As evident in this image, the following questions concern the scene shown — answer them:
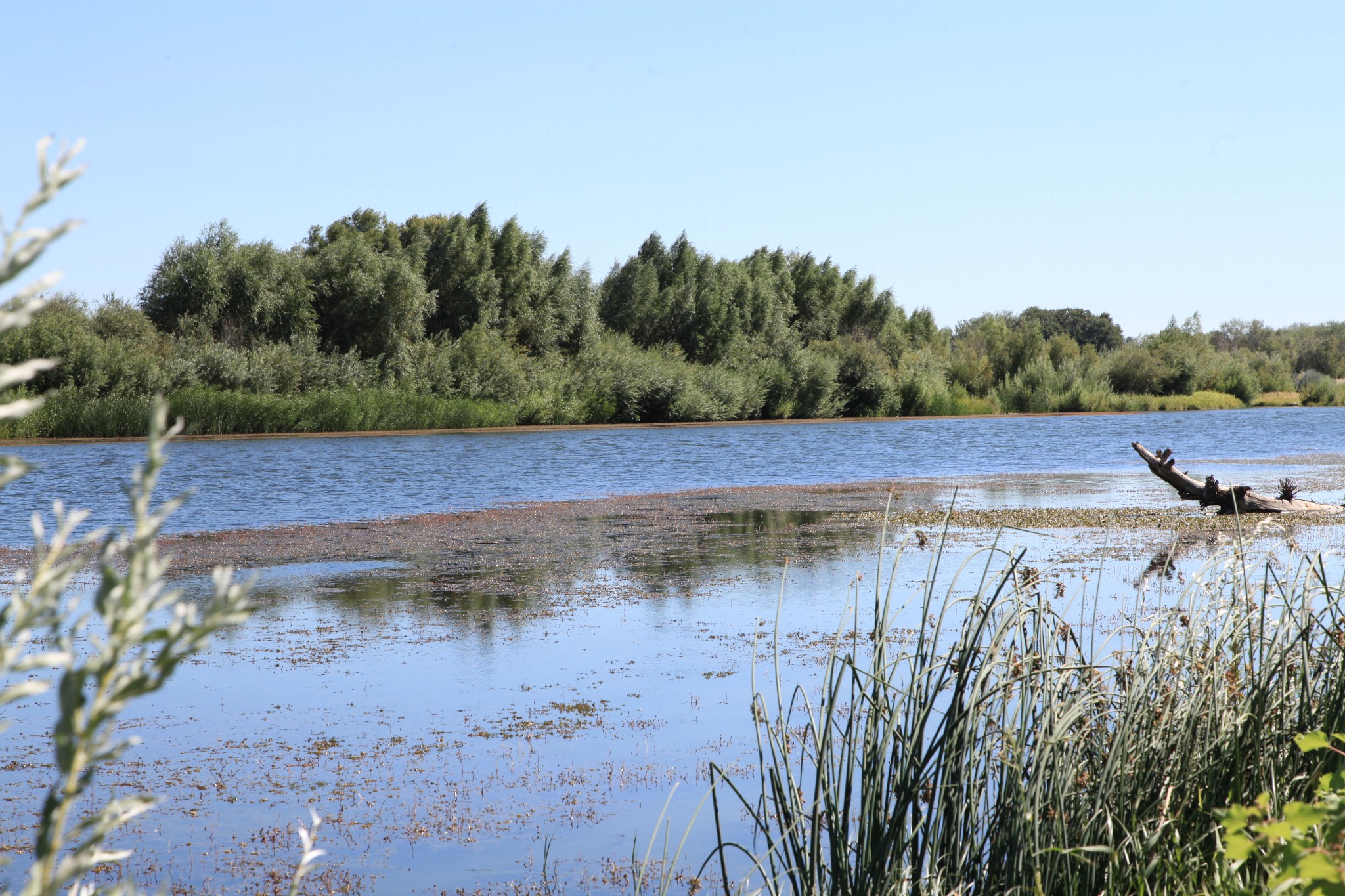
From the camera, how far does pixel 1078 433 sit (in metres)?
40.5

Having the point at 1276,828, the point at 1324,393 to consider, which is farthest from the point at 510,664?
the point at 1324,393

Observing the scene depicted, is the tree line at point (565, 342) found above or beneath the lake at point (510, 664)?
above

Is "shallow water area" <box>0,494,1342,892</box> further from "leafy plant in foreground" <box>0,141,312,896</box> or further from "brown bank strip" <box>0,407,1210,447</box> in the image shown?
"brown bank strip" <box>0,407,1210,447</box>

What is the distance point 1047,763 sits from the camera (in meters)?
3.43

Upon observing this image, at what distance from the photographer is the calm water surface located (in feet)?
63.1

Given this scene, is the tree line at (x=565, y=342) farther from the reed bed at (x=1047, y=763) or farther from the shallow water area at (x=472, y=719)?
the reed bed at (x=1047, y=763)

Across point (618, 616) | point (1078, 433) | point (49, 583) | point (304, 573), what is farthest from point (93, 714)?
point (1078, 433)

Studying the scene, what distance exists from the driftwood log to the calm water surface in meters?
9.57

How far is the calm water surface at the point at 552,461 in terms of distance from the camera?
19234mm

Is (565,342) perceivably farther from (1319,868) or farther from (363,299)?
(1319,868)

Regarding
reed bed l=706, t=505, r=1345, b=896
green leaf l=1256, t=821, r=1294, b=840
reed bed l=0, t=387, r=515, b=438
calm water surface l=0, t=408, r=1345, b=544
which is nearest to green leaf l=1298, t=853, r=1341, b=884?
green leaf l=1256, t=821, r=1294, b=840

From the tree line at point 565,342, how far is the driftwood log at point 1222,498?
2605cm

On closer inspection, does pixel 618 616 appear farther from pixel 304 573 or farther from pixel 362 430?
pixel 362 430

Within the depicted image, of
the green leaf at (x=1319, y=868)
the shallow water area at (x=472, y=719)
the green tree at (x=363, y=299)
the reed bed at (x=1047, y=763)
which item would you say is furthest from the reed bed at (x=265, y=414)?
the green leaf at (x=1319, y=868)
